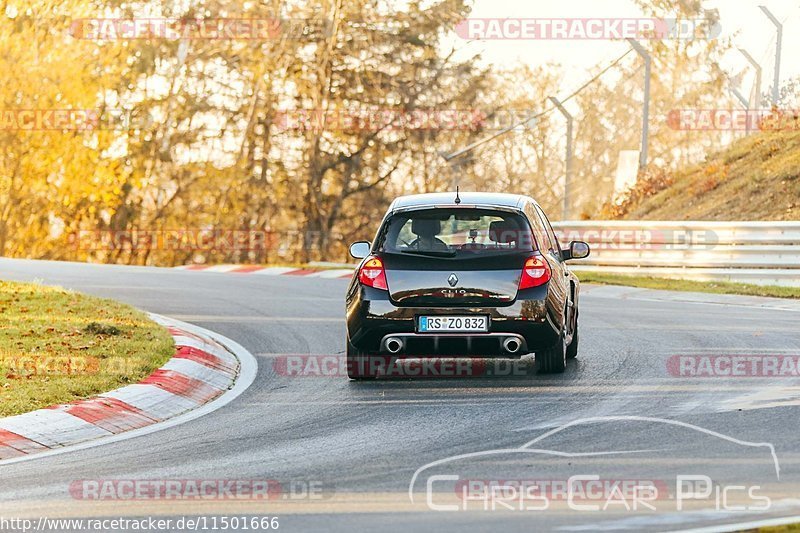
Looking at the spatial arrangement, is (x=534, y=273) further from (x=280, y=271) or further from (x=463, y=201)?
(x=280, y=271)

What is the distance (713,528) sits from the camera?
6363 millimetres

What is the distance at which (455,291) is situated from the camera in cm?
1132

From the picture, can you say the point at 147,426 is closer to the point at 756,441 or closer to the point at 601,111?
the point at 756,441

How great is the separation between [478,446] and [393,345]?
2821mm

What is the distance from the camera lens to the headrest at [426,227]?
1168cm

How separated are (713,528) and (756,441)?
92.8 inches

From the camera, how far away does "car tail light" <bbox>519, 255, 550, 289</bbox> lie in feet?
37.3

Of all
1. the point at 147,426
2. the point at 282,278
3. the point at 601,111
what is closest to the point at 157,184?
the point at 601,111

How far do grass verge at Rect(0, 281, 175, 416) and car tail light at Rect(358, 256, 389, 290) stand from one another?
2.06m
